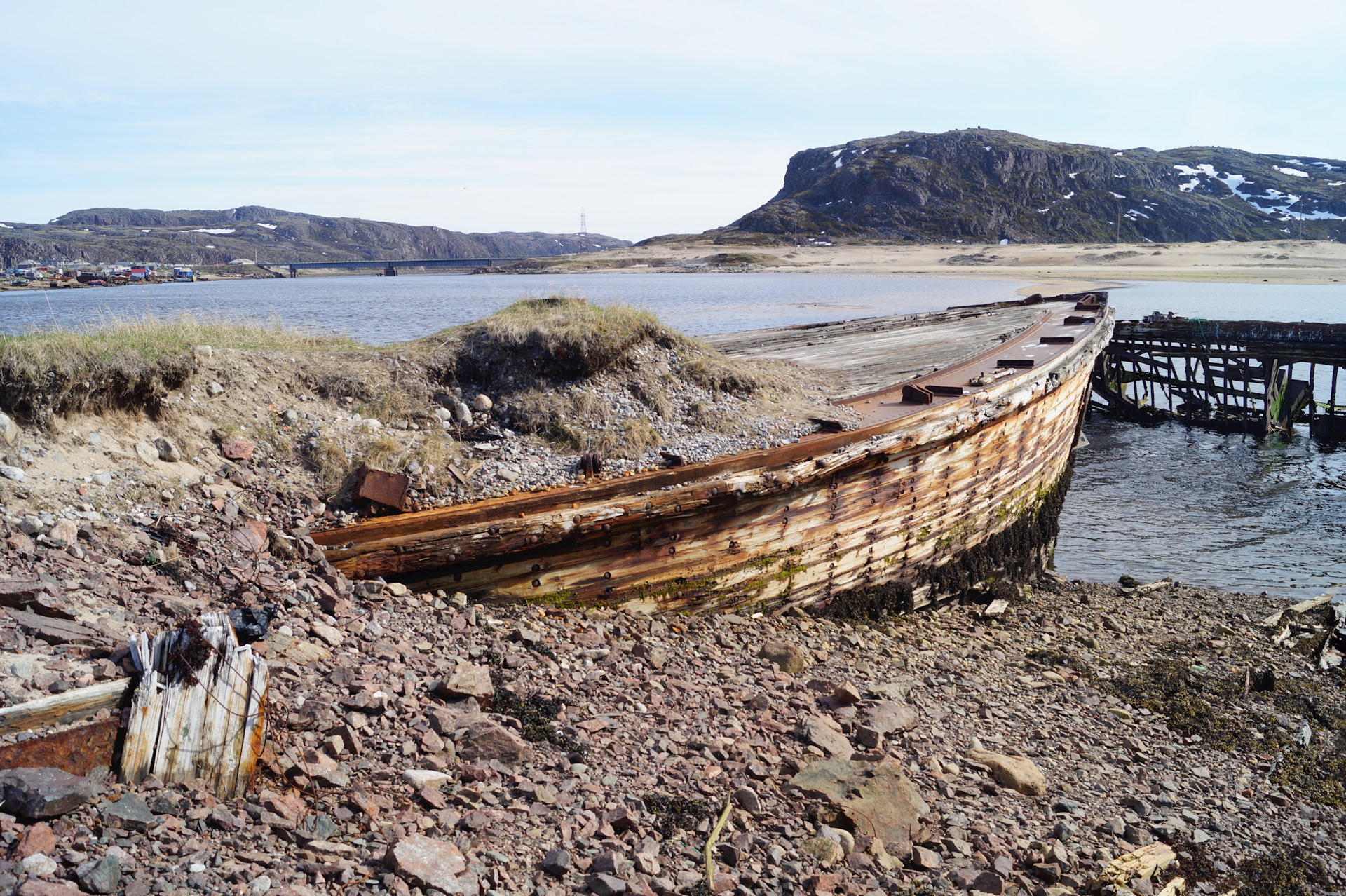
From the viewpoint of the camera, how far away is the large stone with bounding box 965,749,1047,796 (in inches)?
186

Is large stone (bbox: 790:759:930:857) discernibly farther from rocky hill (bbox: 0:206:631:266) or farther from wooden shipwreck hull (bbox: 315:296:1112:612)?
rocky hill (bbox: 0:206:631:266)

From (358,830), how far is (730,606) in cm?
374

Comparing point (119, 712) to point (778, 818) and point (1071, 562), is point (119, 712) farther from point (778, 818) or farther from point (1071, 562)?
point (1071, 562)

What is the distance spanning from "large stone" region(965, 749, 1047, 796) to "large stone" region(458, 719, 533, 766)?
8.86 feet

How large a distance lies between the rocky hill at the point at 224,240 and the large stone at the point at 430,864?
107m

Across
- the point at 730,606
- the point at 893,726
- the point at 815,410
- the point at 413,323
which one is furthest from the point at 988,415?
the point at 413,323

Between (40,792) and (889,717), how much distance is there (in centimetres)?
415

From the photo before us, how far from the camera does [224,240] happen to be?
438 feet

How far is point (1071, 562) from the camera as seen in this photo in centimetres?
1177

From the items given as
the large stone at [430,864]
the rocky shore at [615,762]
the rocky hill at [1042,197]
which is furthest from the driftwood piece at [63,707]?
the rocky hill at [1042,197]

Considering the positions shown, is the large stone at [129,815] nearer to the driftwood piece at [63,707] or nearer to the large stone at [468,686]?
the driftwood piece at [63,707]

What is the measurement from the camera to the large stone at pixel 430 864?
2852 mm

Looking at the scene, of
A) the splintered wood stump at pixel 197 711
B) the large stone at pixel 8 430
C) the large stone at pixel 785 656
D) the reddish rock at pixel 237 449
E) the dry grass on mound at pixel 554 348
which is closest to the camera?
the splintered wood stump at pixel 197 711

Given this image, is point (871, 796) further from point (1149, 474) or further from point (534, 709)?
point (1149, 474)
